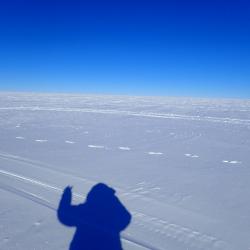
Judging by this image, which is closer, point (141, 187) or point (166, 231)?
point (166, 231)

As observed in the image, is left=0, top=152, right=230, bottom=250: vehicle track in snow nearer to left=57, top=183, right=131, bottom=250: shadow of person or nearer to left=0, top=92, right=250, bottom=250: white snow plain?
left=0, top=92, right=250, bottom=250: white snow plain

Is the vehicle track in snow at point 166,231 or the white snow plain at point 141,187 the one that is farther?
the white snow plain at point 141,187

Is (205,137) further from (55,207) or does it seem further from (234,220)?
(55,207)

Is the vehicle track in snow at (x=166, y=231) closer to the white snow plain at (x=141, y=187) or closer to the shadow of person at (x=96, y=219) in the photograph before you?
the white snow plain at (x=141, y=187)

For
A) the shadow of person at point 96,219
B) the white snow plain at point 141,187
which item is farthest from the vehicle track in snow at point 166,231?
the shadow of person at point 96,219

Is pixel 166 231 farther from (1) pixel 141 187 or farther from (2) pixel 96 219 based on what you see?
(1) pixel 141 187

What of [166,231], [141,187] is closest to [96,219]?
[166,231]

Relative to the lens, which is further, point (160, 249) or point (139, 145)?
point (139, 145)

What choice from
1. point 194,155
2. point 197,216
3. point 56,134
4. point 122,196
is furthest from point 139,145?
point 197,216
